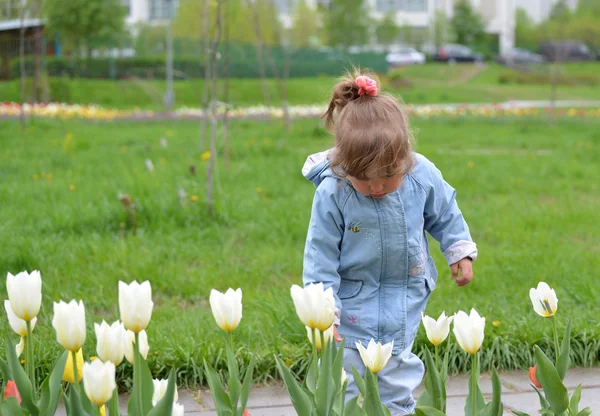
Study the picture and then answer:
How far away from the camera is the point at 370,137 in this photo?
2324 millimetres

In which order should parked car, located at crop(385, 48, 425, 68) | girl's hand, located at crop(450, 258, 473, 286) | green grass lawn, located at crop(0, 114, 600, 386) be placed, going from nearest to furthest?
girl's hand, located at crop(450, 258, 473, 286) < green grass lawn, located at crop(0, 114, 600, 386) < parked car, located at crop(385, 48, 425, 68)

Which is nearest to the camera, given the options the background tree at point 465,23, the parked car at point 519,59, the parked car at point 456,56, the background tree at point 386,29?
the parked car at point 519,59

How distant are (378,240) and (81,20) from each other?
1013 inches

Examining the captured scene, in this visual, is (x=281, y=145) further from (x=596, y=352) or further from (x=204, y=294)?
(x=596, y=352)

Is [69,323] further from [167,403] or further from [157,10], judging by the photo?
[157,10]

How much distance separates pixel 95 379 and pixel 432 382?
0.77 m

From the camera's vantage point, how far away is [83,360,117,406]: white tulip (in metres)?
1.47

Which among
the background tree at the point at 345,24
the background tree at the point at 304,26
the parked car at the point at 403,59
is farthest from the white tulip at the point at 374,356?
the background tree at the point at 345,24

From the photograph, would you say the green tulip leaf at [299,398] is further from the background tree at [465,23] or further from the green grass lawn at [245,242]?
the background tree at [465,23]

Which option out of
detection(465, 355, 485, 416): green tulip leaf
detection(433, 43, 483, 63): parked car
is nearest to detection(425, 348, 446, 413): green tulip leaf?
detection(465, 355, 485, 416): green tulip leaf

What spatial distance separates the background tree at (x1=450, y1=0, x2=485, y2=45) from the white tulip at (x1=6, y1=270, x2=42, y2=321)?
57468 millimetres

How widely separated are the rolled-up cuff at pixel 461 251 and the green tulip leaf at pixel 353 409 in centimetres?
91

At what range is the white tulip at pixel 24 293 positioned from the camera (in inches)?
66.3

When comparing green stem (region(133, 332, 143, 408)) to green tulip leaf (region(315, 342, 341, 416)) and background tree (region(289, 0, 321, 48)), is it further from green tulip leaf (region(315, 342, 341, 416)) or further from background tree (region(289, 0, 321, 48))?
background tree (region(289, 0, 321, 48))
